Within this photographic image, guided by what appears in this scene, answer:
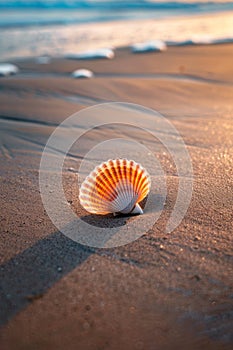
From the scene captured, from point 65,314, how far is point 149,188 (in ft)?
3.53

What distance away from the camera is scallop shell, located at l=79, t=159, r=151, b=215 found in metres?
2.43

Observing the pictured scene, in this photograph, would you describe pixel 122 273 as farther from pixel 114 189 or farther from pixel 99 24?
pixel 99 24

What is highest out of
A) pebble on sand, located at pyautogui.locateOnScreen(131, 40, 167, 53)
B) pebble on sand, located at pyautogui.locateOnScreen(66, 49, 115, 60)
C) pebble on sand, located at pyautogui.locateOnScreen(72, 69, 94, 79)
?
pebble on sand, located at pyautogui.locateOnScreen(131, 40, 167, 53)

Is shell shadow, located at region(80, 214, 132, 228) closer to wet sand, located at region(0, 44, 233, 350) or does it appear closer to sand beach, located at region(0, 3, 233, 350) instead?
sand beach, located at region(0, 3, 233, 350)

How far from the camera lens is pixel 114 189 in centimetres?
245

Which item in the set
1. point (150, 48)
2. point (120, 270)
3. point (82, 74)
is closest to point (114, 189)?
point (120, 270)

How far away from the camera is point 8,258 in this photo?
7.14 ft

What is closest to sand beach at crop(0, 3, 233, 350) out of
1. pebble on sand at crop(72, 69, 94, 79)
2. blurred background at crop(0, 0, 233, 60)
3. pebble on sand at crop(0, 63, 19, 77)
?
pebble on sand at crop(72, 69, 94, 79)

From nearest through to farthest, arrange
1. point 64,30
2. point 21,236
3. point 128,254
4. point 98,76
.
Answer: point 128,254 → point 21,236 → point 98,76 → point 64,30

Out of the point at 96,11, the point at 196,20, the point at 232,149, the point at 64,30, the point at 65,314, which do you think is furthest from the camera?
the point at 96,11

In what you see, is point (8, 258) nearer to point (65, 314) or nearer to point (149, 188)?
point (65, 314)

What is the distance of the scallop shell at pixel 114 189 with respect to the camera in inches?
95.7

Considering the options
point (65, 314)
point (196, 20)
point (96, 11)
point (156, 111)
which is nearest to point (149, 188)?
point (65, 314)

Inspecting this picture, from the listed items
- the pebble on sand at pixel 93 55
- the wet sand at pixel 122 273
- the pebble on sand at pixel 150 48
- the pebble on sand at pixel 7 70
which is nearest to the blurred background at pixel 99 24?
the pebble on sand at pixel 93 55
